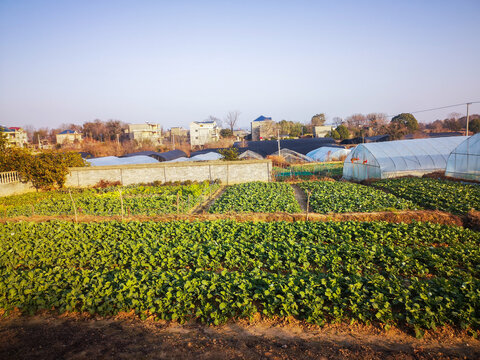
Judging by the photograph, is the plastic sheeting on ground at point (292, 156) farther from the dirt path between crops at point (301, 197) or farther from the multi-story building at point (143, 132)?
the multi-story building at point (143, 132)

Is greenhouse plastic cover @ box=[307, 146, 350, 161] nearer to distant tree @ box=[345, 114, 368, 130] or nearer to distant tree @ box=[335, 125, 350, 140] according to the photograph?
distant tree @ box=[335, 125, 350, 140]

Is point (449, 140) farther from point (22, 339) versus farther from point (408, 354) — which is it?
point (22, 339)

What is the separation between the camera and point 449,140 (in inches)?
965

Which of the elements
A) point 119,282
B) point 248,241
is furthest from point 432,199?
point 119,282

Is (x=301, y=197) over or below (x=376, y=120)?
below

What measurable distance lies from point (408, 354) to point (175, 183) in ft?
70.3

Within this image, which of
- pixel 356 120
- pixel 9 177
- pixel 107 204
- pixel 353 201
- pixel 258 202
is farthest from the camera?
pixel 356 120

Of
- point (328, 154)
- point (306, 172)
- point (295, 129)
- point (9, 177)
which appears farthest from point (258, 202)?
point (295, 129)

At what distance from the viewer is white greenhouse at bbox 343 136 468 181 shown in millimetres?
22109

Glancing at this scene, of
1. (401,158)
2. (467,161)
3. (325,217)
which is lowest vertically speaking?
(325,217)

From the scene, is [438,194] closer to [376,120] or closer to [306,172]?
[306,172]

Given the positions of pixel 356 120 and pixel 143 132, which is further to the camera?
pixel 356 120

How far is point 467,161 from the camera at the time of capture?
18.6m

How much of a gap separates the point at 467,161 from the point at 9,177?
3270cm
